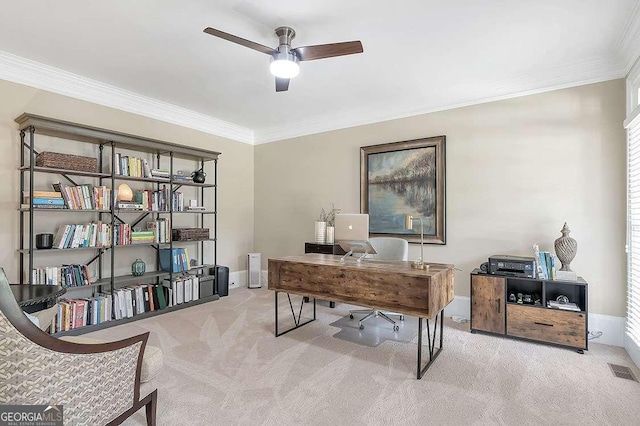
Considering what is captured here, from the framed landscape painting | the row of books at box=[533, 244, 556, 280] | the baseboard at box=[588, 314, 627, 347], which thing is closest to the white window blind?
the baseboard at box=[588, 314, 627, 347]

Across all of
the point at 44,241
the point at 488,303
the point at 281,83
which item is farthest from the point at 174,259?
the point at 488,303

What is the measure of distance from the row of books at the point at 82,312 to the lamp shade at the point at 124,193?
3.75 ft

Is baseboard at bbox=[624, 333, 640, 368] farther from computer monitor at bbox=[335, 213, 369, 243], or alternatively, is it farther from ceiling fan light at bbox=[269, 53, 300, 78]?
ceiling fan light at bbox=[269, 53, 300, 78]

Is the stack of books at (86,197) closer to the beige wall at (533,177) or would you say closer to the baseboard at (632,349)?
the beige wall at (533,177)

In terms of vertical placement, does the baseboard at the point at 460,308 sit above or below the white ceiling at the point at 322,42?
below

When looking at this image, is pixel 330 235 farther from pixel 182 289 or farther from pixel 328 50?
pixel 328 50

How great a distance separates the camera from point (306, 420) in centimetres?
199

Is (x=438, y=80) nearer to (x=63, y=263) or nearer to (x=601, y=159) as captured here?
(x=601, y=159)

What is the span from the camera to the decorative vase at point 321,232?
15.8ft

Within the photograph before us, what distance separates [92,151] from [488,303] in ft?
15.8

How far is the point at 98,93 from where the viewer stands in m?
3.95

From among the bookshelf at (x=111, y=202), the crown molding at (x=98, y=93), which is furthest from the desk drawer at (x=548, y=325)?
the crown molding at (x=98, y=93)

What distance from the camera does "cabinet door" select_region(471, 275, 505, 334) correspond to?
3.34 metres

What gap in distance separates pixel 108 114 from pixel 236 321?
3.01m
